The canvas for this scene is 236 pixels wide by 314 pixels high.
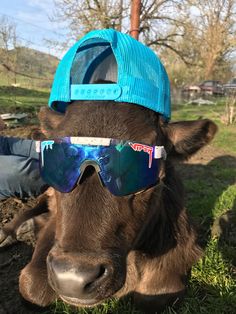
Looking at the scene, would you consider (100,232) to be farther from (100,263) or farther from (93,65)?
(93,65)

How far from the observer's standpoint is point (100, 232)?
2.13 meters

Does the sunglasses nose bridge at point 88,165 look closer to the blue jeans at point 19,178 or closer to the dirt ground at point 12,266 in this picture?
the dirt ground at point 12,266

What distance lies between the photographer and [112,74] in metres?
2.70

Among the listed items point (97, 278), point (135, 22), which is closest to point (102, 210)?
point (97, 278)

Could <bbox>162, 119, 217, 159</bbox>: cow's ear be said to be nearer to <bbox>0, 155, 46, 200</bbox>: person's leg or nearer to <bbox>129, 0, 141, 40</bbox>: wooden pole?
<bbox>0, 155, 46, 200</bbox>: person's leg

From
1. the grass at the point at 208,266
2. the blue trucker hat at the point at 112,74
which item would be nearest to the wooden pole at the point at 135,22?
the grass at the point at 208,266

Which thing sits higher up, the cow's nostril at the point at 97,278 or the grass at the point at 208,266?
the cow's nostril at the point at 97,278

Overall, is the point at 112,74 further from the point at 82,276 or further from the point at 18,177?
the point at 18,177

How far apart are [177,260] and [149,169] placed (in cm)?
108

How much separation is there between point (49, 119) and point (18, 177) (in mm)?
1876

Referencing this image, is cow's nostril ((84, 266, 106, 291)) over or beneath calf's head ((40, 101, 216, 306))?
beneath

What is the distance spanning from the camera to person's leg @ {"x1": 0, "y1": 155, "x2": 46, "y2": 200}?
178 inches

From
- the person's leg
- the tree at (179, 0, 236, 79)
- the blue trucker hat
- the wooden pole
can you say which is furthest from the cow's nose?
the tree at (179, 0, 236, 79)

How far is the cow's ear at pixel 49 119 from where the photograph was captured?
2.81 metres
